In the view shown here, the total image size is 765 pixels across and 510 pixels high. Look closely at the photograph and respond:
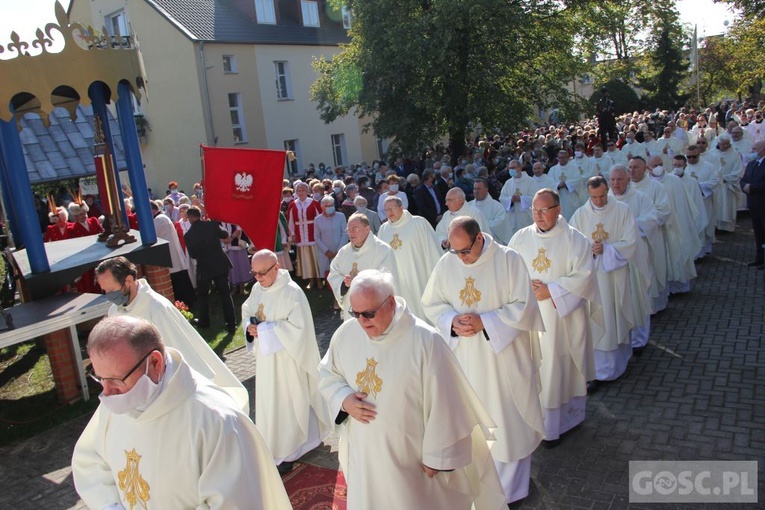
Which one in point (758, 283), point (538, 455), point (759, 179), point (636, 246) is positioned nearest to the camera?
point (538, 455)

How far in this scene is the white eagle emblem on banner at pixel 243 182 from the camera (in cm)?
788

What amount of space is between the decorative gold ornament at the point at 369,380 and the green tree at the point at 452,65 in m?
15.5

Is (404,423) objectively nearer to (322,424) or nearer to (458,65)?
(322,424)

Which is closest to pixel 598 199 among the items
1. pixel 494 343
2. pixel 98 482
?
Result: pixel 494 343

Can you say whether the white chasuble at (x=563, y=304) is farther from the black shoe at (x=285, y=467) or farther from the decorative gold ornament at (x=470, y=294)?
the black shoe at (x=285, y=467)

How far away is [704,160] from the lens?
44.0 feet

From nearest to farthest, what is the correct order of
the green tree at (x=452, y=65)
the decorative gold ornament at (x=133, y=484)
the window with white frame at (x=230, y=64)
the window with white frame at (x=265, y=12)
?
the decorative gold ornament at (x=133, y=484), the green tree at (x=452, y=65), the window with white frame at (x=230, y=64), the window with white frame at (x=265, y=12)

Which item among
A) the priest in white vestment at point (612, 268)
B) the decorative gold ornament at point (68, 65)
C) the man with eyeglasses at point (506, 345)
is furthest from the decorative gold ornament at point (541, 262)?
the decorative gold ornament at point (68, 65)

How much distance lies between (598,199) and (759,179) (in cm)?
526

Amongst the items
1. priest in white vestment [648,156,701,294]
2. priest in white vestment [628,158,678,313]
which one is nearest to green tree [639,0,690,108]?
priest in white vestment [648,156,701,294]

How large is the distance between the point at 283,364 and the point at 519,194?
8.51m

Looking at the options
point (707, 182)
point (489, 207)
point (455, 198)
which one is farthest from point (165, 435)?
point (707, 182)

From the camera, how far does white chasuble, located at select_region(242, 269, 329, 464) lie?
5.96 metres

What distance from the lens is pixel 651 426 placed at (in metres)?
5.90
